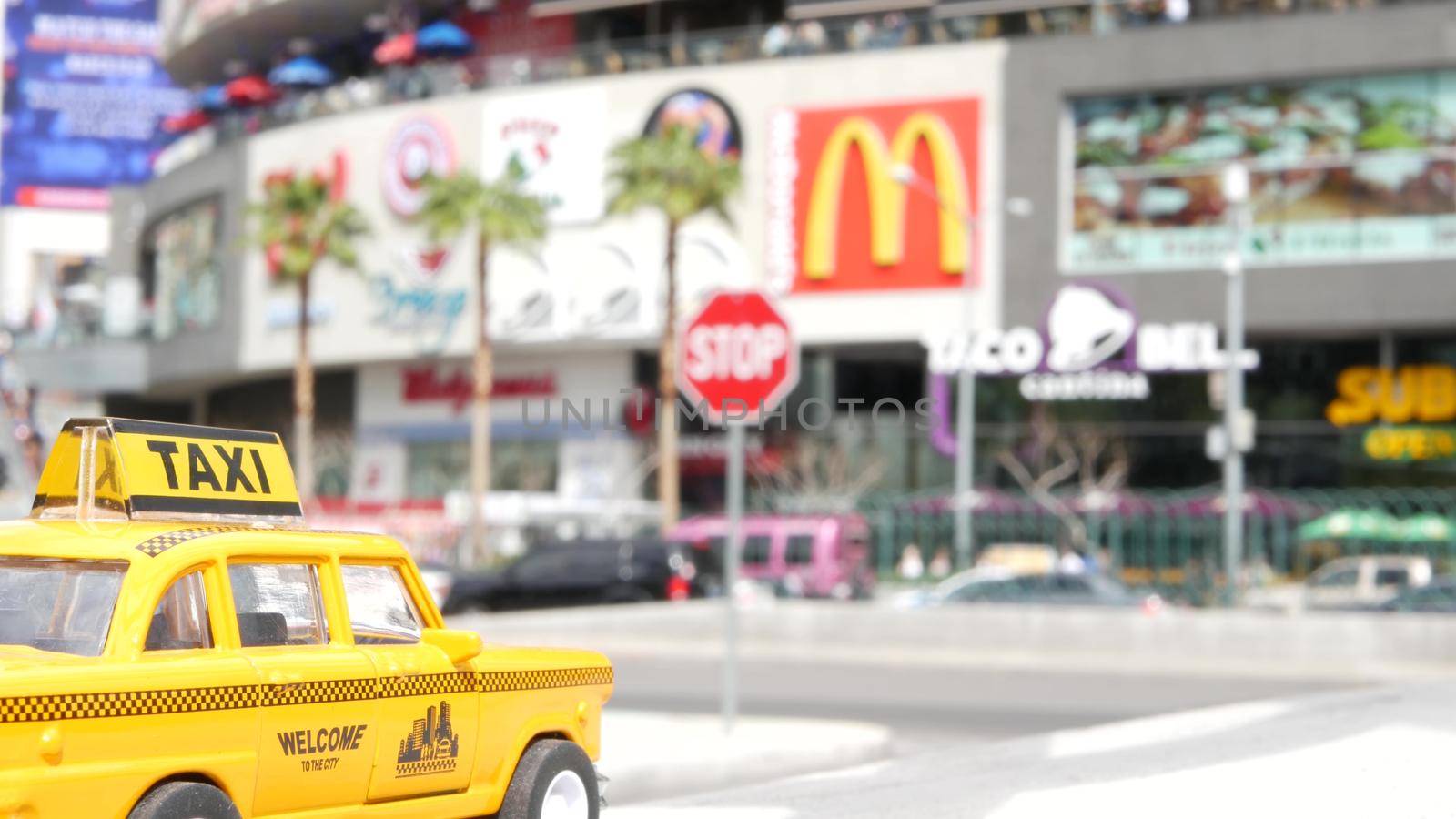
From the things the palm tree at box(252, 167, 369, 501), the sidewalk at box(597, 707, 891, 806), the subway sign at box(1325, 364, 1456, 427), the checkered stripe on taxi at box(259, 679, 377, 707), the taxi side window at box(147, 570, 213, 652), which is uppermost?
the palm tree at box(252, 167, 369, 501)

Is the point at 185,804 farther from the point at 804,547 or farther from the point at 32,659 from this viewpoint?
the point at 804,547

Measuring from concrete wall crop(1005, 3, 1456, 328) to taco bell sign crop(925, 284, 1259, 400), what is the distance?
1.54 feet

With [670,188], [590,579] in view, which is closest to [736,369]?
[590,579]

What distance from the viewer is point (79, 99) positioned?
92000 millimetres

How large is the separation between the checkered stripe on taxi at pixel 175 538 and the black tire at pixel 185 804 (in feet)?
2.77

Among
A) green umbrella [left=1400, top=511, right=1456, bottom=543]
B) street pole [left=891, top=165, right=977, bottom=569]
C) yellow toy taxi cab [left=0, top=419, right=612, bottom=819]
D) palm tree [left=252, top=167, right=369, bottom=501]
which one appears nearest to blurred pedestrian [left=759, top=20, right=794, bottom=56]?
street pole [left=891, top=165, right=977, bottom=569]

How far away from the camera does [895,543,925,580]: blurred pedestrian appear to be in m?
46.9

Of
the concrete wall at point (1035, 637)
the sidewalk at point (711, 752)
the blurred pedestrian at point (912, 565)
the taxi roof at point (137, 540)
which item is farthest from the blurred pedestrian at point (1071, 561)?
the taxi roof at point (137, 540)

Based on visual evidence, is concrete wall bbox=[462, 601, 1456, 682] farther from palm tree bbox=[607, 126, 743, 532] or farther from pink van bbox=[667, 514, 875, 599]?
palm tree bbox=[607, 126, 743, 532]

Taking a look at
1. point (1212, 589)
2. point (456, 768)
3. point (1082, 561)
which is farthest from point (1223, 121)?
point (456, 768)

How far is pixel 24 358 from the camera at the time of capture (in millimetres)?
82250

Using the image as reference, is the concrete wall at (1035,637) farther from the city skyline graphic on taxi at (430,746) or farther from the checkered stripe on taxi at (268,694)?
the city skyline graphic on taxi at (430,746)

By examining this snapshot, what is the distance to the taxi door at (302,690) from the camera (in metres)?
7.00

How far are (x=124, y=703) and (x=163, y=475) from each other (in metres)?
1.32
